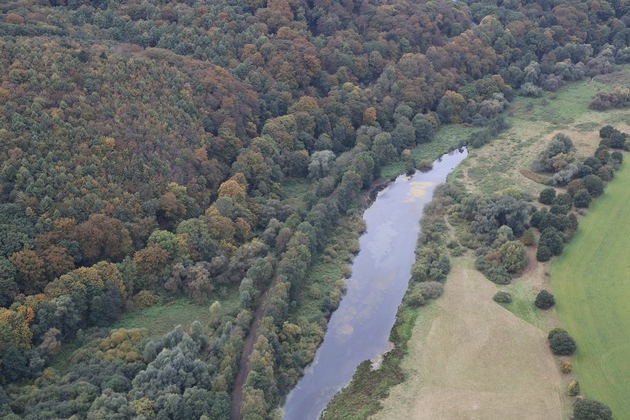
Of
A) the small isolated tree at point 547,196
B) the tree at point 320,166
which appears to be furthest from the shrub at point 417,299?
the tree at point 320,166

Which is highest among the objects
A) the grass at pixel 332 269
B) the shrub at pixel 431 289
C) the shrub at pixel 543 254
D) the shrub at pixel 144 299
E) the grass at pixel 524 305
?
the shrub at pixel 144 299

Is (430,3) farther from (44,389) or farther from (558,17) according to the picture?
(44,389)

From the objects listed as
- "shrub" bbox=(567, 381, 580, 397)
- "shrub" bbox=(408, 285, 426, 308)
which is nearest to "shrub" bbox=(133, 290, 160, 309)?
"shrub" bbox=(408, 285, 426, 308)

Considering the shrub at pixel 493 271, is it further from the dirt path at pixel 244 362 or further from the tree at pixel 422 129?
the tree at pixel 422 129

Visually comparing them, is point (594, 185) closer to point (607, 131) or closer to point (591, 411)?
point (607, 131)

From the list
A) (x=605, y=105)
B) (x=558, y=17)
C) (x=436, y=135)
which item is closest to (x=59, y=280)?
(x=436, y=135)

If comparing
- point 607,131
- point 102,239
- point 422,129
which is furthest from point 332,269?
point 607,131

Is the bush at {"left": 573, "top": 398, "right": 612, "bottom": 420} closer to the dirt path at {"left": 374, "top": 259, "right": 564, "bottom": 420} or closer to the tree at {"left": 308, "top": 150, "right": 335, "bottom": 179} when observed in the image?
the dirt path at {"left": 374, "top": 259, "right": 564, "bottom": 420}
